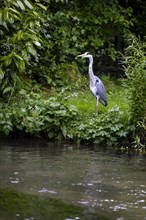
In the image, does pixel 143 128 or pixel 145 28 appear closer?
pixel 143 128

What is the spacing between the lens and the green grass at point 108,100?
11995 millimetres

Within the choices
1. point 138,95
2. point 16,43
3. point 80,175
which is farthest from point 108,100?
point 80,175

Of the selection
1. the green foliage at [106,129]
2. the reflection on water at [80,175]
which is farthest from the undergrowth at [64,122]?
the reflection on water at [80,175]

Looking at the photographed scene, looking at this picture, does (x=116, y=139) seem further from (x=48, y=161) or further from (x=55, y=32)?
(x=55, y=32)

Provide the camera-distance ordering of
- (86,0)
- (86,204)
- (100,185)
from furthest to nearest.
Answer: (86,0) → (100,185) → (86,204)

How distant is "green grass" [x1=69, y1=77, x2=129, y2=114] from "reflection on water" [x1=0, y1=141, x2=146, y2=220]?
1462 mm

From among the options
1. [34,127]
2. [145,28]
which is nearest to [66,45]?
[145,28]

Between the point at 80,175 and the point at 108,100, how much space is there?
4720mm

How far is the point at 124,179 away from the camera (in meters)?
8.44

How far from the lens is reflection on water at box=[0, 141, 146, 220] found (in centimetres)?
727

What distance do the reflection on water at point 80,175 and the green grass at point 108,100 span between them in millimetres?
1462

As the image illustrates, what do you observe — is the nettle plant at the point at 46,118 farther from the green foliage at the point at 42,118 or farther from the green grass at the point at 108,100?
the green grass at the point at 108,100

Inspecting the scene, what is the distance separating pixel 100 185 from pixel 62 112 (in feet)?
10.5

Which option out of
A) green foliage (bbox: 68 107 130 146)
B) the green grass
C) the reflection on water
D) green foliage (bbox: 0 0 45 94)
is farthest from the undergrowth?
green foliage (bbox: 0 0 45 94)
